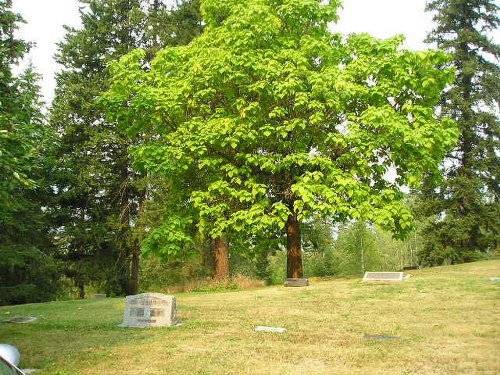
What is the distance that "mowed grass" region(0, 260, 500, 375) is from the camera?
7605 mm

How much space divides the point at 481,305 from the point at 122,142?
24341 mm

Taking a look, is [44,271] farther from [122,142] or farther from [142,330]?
[142,330]

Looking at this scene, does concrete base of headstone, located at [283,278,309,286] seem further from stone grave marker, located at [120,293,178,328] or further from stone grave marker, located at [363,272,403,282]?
stone grave marker, located at [120,293,178,328]

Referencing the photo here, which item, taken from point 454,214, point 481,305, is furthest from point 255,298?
point 454,214

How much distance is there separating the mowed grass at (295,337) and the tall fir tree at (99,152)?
16.8 m

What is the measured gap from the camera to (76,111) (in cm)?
3275

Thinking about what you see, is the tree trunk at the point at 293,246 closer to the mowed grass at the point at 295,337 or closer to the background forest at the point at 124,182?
the mowed grass at the point at 295,337

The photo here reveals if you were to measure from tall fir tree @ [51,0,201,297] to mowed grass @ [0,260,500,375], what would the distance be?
16.8 m

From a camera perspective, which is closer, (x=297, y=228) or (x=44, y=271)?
(x=297, y=228)

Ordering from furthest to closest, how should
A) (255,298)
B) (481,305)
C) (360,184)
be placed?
(360,184), (255,298), (481,305)

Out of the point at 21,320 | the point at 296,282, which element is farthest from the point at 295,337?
the point at 296,282

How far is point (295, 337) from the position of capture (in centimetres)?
971

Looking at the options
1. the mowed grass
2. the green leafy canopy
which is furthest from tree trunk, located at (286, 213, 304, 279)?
the mowed grass

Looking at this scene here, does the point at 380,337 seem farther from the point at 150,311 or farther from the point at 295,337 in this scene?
the point at 150,311
